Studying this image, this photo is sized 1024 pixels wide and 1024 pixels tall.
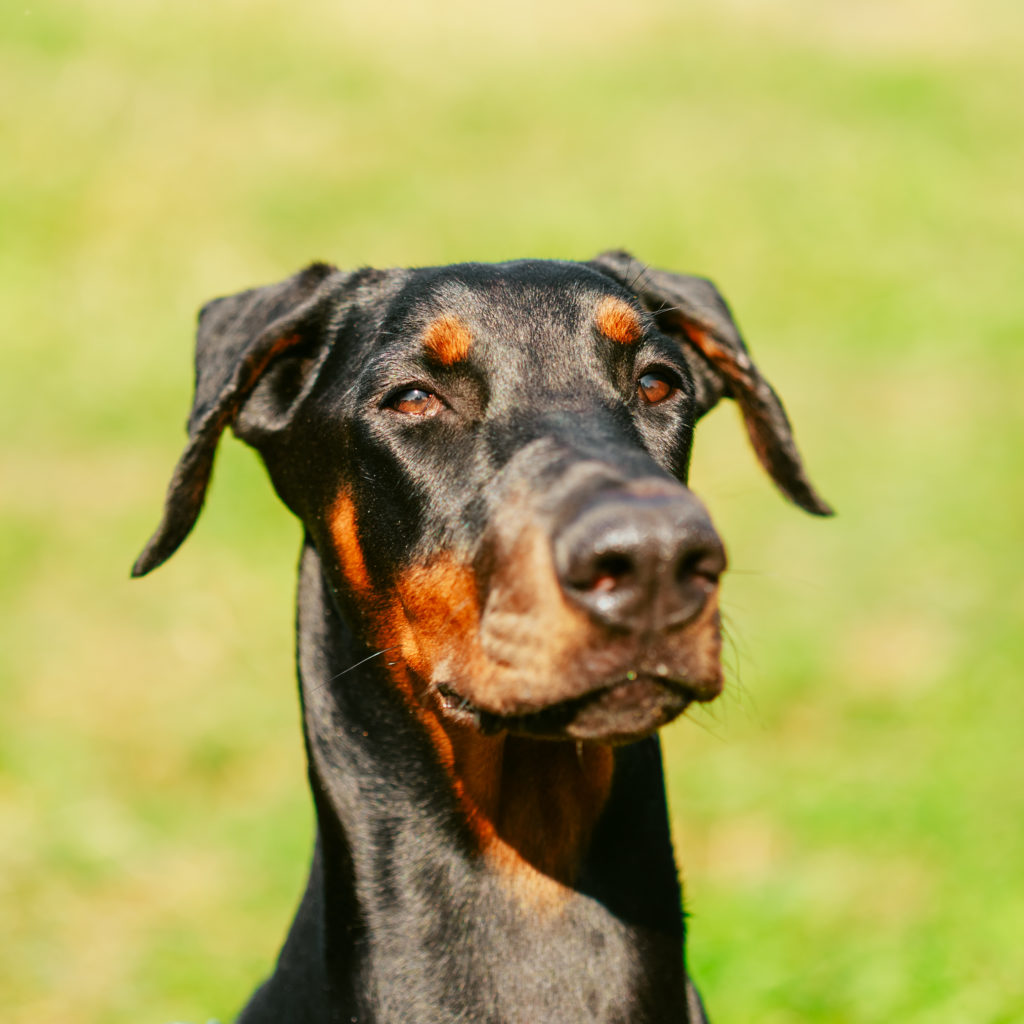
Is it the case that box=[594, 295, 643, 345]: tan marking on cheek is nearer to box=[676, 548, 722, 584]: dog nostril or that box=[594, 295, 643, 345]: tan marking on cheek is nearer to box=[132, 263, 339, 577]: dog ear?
box=[132, 263, 339, 577]: dog ear

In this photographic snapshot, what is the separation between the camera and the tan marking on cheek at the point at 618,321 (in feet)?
10.2

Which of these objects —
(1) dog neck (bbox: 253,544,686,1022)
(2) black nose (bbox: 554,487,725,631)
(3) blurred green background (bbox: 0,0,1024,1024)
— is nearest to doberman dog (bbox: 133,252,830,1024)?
(1) dog neck (bbox: 253,544,686,1022)

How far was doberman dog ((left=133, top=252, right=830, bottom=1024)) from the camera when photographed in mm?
2695

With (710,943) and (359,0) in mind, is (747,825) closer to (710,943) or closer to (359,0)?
(710,943)

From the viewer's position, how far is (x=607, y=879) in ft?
9.78

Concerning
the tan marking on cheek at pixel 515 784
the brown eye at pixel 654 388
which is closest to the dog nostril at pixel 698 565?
the tan marking on cheek at pixel 515 784

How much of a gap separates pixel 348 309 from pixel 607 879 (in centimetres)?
161

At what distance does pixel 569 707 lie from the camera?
2.44 meters

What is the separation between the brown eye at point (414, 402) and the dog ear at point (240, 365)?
1.55 ft

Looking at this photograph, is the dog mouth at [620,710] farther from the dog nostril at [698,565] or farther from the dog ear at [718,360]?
the dog ear at [718,360]

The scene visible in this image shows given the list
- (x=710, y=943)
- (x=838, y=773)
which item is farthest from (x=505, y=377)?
(x=838, y=773)

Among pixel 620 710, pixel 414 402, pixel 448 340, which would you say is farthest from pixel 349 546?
pixel 620 710

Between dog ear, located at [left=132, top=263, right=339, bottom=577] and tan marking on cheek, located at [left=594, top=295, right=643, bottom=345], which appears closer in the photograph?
tan marking on cheek, located at [left=594, top=295, right=643, bottom=345]

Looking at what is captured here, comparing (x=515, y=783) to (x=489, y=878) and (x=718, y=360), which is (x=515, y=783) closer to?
(x=489, y=878)
